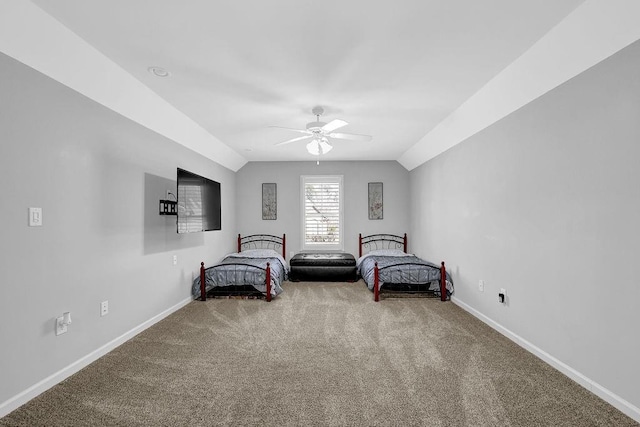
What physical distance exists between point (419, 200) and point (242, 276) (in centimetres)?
373

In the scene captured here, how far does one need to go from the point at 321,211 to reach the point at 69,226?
506 centimetres

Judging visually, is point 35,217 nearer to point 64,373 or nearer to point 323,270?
point 64,373

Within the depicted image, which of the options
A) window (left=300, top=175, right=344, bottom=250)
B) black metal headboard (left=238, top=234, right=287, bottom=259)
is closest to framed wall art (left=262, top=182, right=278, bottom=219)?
black metal headboard (left=238, top=234, right=287, bottom=259)

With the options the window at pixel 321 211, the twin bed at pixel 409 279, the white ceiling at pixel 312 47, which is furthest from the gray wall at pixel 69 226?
the window at pixel 321 211

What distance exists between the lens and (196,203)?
439cm

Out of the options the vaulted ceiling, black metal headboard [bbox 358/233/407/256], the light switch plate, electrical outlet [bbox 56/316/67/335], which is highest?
the vaulted ceiling

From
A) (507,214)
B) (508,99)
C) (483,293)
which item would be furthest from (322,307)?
(508,99)

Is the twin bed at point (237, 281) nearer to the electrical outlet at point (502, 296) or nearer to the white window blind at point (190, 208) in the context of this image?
the white window blind at point (190, 208)

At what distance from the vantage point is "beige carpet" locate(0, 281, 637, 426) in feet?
6.66

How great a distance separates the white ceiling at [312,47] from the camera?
2.09 metres

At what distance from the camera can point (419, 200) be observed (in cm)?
651

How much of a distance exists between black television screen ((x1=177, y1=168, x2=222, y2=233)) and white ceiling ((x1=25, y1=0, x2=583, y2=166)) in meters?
0.86

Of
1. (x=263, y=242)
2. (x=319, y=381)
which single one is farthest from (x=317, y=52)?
(x=263, y=242)

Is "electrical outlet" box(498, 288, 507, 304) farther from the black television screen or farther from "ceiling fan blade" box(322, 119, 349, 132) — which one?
→ the black television screen
